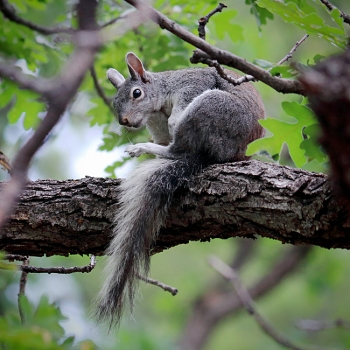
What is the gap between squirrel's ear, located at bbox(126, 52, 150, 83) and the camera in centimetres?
384

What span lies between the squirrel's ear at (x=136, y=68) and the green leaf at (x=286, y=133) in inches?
57.5

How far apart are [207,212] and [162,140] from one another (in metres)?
1.40

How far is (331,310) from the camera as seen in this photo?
9.06 metres

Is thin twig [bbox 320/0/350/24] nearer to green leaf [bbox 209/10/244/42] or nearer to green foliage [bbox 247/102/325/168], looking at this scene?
green foliage [bbox 247/102/325/168]

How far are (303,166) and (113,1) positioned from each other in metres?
2.08

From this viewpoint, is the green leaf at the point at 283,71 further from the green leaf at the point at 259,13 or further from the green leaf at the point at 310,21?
the green leaf at the point at 259,13

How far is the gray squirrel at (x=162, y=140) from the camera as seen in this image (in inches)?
109

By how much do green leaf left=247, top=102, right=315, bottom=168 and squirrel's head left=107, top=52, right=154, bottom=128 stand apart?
136 centimetres

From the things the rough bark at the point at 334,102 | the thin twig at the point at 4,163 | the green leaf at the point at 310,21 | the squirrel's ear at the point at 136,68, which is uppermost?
the rough bark at the point at 334,102

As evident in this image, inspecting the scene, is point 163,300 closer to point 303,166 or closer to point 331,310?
point 331,310

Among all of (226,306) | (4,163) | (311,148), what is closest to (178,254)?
(226,306)

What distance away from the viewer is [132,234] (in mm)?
2799

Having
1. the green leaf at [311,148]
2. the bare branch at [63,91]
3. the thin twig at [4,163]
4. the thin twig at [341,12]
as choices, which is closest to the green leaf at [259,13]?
the thin twig at [341,12]

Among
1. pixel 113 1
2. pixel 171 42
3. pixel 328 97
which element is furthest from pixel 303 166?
pixel 113 1
